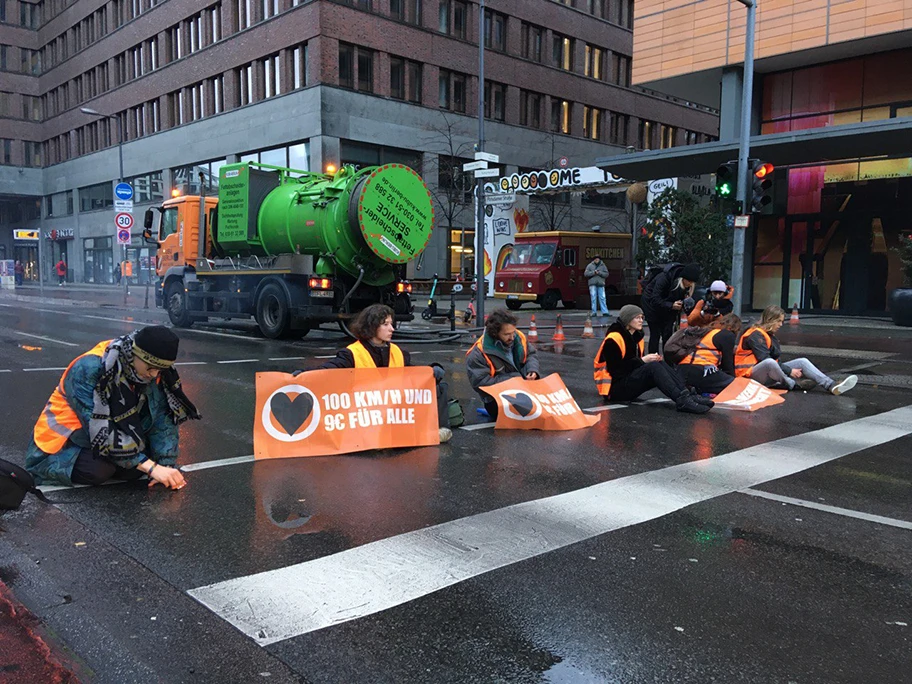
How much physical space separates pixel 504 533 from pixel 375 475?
1499 millimetres

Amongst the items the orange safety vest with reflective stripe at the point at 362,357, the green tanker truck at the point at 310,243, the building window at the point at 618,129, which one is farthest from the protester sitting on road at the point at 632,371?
the building window at the point at 618,129

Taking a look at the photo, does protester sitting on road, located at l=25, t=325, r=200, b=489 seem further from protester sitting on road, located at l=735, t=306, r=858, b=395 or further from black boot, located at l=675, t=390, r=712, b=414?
protester sitting on road, located at l=735, t=306, r=858, b=395

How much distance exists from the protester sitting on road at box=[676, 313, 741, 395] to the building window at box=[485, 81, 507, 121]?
33.5 meters

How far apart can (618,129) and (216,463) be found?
47.0 m

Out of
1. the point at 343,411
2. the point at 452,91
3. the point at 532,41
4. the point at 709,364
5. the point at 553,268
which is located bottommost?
the point at 343,411

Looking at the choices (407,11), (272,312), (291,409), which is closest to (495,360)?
(291,409)

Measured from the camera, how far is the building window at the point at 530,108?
42.5 m

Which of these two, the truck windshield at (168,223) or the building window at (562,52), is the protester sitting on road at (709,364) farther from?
the building window at (562,52)

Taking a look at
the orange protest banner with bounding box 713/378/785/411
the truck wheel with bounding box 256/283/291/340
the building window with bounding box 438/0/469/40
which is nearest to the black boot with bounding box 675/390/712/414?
the orange protest banner with bounding box 713/378/785/411

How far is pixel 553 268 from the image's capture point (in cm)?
2562

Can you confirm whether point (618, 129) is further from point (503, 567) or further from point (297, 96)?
point (503, 567)

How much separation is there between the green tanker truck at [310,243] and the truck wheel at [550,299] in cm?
1056

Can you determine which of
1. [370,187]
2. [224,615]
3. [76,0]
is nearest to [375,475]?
[224,615]

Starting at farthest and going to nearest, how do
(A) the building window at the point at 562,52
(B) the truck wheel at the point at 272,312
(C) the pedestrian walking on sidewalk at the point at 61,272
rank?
(C) the pedestrian walking on sidewalk at the point at 61,272
(A) the building window at the point at 562,52
(B) the truck wheel at the point at 272,312
